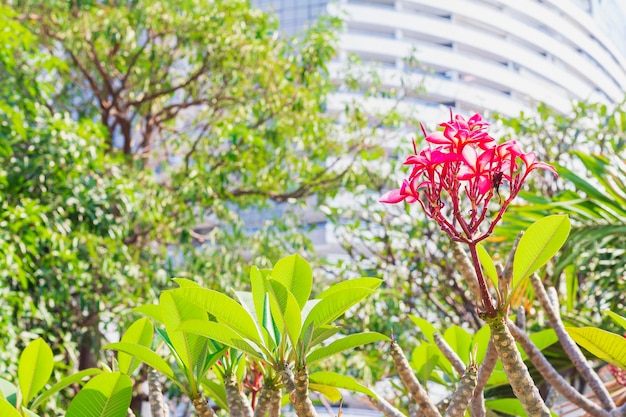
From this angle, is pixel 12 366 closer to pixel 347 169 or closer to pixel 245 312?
pixel 245 312

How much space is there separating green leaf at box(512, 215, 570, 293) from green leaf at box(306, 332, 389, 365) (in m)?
0.22


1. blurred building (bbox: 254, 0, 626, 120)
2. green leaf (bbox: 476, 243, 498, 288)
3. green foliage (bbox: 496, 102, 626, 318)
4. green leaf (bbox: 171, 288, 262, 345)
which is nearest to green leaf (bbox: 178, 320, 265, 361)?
green leaf (bbox: 171, 288, 262, 345)

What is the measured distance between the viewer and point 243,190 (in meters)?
6.78

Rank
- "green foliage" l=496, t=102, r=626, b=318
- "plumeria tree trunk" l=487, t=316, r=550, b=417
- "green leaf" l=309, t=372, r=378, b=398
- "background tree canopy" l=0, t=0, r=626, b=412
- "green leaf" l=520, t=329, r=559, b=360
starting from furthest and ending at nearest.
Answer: "background tree canopy" l=0, t=0, r=626, b=412 < "green foliage" l=496, t=102, r=626, b=318 < "green leaf" l=520, t=329, r=559, b=360 < "green leaf" l=309, t=372, r=378, b=398 < "plumeria tree trunk" l=487, t=316, r=550, b=417

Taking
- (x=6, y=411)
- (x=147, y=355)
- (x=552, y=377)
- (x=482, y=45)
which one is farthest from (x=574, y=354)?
(x=482, y=45)

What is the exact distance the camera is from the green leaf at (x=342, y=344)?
96cm

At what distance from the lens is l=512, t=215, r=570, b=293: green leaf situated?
2.83ft

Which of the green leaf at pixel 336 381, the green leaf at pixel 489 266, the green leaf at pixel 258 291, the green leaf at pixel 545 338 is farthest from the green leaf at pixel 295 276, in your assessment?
the green leaf at pixel 545 338

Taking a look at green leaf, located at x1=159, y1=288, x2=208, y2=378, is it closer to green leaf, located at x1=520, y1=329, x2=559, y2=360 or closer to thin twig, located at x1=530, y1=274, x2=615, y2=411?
thin twig, located at x1=530, y1=274, x2=615, y2=411

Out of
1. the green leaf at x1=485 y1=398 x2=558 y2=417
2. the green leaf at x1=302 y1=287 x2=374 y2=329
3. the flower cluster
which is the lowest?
the green leaf at x1=485 y1=398 x2=558 y2=417

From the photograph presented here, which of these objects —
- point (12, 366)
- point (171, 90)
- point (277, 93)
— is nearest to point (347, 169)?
point (277, 93)

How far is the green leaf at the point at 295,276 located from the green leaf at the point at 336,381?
0.50 ft

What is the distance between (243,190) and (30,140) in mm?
2577

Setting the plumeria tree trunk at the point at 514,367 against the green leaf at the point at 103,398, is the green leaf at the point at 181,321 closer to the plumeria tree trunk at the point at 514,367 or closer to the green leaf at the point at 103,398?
the green leaf at the point at 103,398
